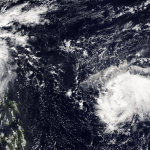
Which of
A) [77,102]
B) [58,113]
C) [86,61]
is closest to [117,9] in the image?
[86,61]

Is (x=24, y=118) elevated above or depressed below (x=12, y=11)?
below

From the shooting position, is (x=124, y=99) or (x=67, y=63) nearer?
(x=124, y=99)

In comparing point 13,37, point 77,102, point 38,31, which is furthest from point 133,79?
point 13,37

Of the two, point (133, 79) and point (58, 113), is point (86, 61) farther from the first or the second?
point (58, 113)

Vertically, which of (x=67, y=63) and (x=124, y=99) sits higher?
(x=67, y=63)

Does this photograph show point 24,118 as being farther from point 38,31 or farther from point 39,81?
point 38,31

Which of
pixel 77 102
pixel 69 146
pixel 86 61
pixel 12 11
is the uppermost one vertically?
pixel 12 11
